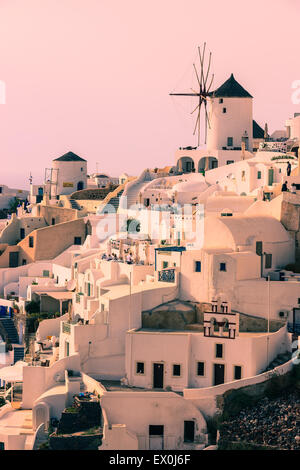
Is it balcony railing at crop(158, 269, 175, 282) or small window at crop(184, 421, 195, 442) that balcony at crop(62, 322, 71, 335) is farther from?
small window at crop(184, 421, 195, 442)

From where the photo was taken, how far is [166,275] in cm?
4984

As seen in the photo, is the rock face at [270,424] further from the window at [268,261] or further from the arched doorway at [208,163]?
the arched doorway at [208,163]

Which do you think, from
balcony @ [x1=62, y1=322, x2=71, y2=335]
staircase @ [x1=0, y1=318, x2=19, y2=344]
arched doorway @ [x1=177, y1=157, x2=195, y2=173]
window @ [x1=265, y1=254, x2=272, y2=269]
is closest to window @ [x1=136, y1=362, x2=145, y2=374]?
balcony @ [x1=62, y1=322, x2=71, y2=335]

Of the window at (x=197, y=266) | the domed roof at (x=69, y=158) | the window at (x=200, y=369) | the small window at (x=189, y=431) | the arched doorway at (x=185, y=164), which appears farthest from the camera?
the domed roof at (x=69, y=158)

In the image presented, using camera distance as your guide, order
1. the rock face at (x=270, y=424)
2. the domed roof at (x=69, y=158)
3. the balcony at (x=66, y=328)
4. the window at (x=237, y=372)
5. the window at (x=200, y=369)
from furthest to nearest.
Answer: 1. the domed roof at (x=69, y=158)
2. the balcony at (x=66, y=328)
3. the window at (x=200, y=369)
4. the window at (x=237, y=372)
5. the rock face at (x=270, y=424)

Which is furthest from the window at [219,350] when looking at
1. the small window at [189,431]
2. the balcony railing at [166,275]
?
the balcony railing at [166,275]

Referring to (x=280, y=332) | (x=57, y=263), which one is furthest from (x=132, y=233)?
(x=280, y=332)

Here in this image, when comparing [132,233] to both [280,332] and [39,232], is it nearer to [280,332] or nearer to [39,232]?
[39,232]

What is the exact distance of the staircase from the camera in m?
59.8

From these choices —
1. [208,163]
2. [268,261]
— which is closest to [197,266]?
[268,261]

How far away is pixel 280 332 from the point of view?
1849 inches

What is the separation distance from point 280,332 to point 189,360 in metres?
3.68

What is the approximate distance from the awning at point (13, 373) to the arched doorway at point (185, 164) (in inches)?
739

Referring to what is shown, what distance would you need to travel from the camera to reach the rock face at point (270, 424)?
144 ft
